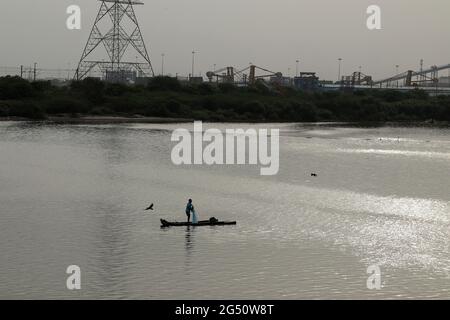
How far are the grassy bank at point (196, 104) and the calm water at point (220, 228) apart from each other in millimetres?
37203

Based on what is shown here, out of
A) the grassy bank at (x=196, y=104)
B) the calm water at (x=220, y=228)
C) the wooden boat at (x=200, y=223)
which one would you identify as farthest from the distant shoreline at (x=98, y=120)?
the wooden boat at (x=200, y=223)

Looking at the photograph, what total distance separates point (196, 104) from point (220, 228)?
7761 centimetres

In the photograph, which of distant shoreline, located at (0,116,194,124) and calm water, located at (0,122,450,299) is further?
distant shoreline, located at (0,116,194,124)

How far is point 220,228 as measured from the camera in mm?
27156

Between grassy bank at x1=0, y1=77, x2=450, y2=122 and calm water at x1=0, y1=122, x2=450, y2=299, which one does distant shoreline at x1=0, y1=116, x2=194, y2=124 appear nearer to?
grassy bank at x1=0, y1=77, x2=450, y2=122

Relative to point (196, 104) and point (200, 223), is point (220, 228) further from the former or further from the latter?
point (196, 104)

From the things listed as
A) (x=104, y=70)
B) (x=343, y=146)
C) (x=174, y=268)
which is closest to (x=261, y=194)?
(x=174, y=268)

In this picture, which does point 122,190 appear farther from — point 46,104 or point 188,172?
point 46,104

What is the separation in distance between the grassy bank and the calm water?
122ft

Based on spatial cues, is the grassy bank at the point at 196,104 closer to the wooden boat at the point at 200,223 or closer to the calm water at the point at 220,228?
the calm water at the point at 220,228

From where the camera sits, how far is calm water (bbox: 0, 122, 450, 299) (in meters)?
20.5

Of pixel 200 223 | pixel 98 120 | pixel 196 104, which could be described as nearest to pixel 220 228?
pixel 200 223

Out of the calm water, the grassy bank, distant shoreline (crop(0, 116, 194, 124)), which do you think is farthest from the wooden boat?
the grassy bank

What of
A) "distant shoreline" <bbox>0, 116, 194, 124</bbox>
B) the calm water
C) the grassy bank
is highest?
the grassy bank
